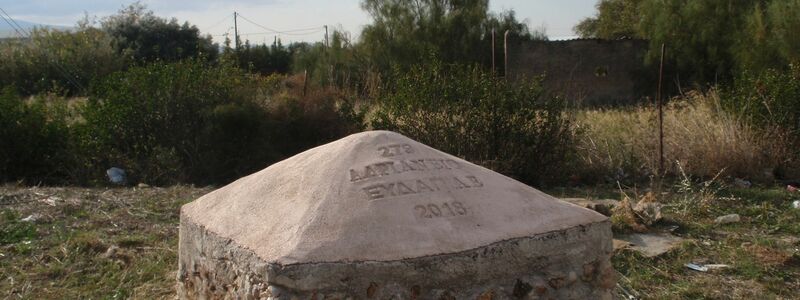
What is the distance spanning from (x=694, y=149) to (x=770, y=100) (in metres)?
1.07

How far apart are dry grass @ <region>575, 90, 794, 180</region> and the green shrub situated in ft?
0.41

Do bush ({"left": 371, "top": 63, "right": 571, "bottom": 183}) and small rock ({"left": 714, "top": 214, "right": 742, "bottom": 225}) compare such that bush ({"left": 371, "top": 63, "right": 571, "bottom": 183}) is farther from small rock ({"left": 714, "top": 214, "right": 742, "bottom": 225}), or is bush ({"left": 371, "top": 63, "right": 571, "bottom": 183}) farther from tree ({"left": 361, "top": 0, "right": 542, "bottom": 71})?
tree ({"left": 361, "top": 0, "right": 542, "bottom": 71})

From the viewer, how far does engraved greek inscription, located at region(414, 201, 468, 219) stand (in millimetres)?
3152

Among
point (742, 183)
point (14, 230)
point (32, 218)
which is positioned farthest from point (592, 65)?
point (14, 230)

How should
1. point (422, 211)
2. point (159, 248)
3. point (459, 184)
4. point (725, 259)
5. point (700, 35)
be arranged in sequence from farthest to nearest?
point (700, 35)
point (159, 248)
point (725, 259)
point (459, 184)
point (422, 211)

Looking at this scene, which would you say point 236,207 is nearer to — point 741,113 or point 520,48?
point 741,113

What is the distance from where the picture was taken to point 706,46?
18.5 m

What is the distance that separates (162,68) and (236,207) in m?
6.46

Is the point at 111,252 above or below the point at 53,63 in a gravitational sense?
below

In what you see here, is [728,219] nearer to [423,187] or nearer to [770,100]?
[770,100]

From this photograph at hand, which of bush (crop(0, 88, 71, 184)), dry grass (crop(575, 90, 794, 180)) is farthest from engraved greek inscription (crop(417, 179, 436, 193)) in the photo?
bush (crop(0, 88, 71, 184))

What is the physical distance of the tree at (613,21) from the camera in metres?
27.0

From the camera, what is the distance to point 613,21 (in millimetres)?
28891

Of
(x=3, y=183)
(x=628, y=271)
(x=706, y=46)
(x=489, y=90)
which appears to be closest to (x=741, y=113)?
(x=489, y=90)
